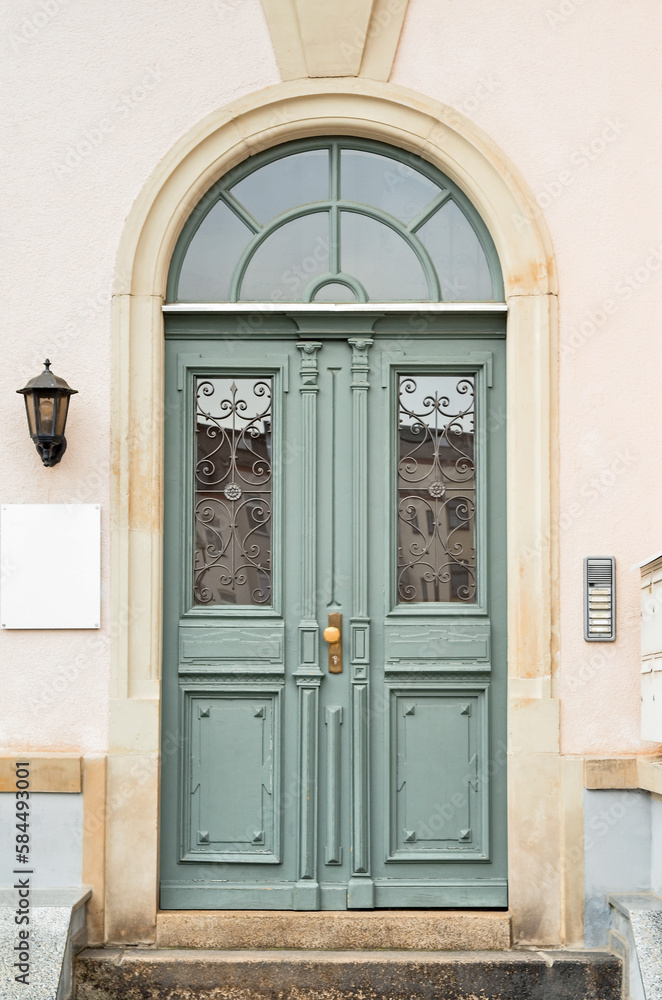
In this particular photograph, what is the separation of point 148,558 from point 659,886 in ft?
9.57

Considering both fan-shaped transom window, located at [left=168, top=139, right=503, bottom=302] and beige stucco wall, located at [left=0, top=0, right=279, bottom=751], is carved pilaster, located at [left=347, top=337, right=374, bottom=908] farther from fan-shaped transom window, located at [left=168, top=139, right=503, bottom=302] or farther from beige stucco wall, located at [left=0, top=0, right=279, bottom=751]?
beige stucco wall, located at [left=0, top=0, right=279, bottom=751]

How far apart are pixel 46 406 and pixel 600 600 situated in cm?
286

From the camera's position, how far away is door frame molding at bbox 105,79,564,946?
16.4 ft

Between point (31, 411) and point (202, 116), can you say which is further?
point (202, 116)

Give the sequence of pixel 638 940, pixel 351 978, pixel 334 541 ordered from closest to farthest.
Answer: pixel 638 940
pixel 351 978
pixel 334 541

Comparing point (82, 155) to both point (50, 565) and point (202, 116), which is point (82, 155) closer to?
point (202, 116)

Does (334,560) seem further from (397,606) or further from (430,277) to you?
(430,277)

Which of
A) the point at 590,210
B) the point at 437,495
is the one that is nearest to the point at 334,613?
the point at 437,495

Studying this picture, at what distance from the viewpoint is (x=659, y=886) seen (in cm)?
490

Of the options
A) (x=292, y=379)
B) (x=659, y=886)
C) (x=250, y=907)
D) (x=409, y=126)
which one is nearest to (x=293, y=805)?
(x=250, y=907)

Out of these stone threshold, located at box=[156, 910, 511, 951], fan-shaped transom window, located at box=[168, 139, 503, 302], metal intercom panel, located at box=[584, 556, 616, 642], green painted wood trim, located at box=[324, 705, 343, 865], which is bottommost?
stone threshold, located at box=[156, 910, 511, 951]

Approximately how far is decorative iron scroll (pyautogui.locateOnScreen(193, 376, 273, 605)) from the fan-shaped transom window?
532 millimetres

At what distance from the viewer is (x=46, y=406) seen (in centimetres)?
498

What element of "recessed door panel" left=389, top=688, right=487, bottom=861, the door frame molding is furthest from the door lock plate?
the door frame molding
